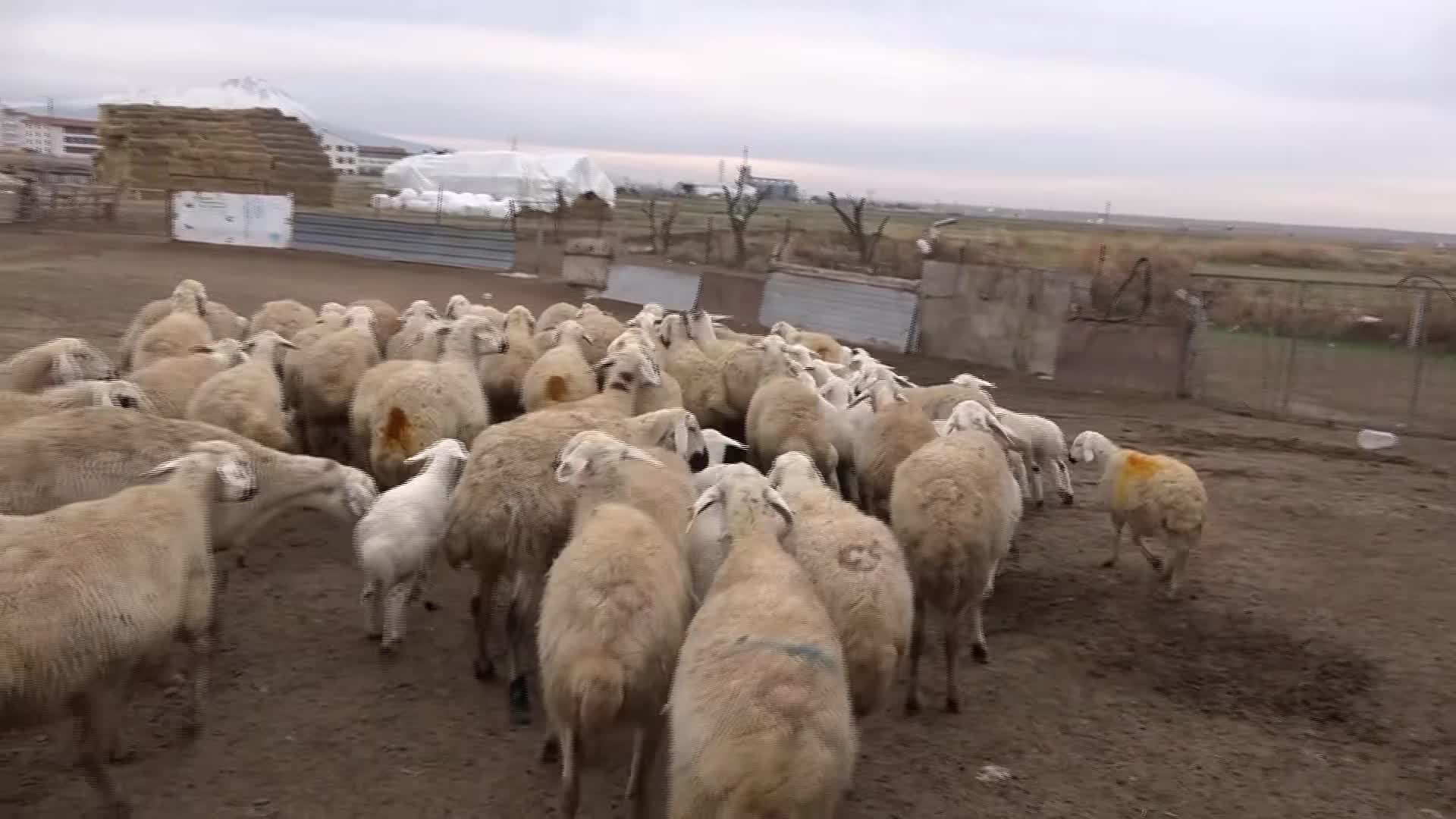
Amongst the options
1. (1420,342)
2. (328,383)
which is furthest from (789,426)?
(1420,342)

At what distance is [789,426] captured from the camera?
26.2ft

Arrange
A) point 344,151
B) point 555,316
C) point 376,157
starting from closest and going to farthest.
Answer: point 555,316, point 344,151, point 376,157

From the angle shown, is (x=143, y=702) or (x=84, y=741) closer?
(x=84, y=741)

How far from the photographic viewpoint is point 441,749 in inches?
203

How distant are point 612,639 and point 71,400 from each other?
14.6 feet

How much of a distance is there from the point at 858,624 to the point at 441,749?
209cm

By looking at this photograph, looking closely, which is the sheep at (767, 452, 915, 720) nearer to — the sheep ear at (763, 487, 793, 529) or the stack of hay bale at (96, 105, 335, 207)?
the sheep ear at (763, 487, 793, 529)

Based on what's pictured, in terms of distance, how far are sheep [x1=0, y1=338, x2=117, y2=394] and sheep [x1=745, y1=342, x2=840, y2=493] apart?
4.83 metres

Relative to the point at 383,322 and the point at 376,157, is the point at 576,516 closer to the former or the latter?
the point at 383,322

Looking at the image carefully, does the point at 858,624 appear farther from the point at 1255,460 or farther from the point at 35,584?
the point at 1255,460

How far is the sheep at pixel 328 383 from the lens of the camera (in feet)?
27.1

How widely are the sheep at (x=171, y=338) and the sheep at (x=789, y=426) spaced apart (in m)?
4.74

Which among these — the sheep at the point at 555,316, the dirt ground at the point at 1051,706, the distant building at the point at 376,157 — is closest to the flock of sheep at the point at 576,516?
the dirt ground at the point at 1051,706

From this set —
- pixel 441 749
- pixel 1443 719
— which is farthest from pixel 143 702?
pixel 1443 719
